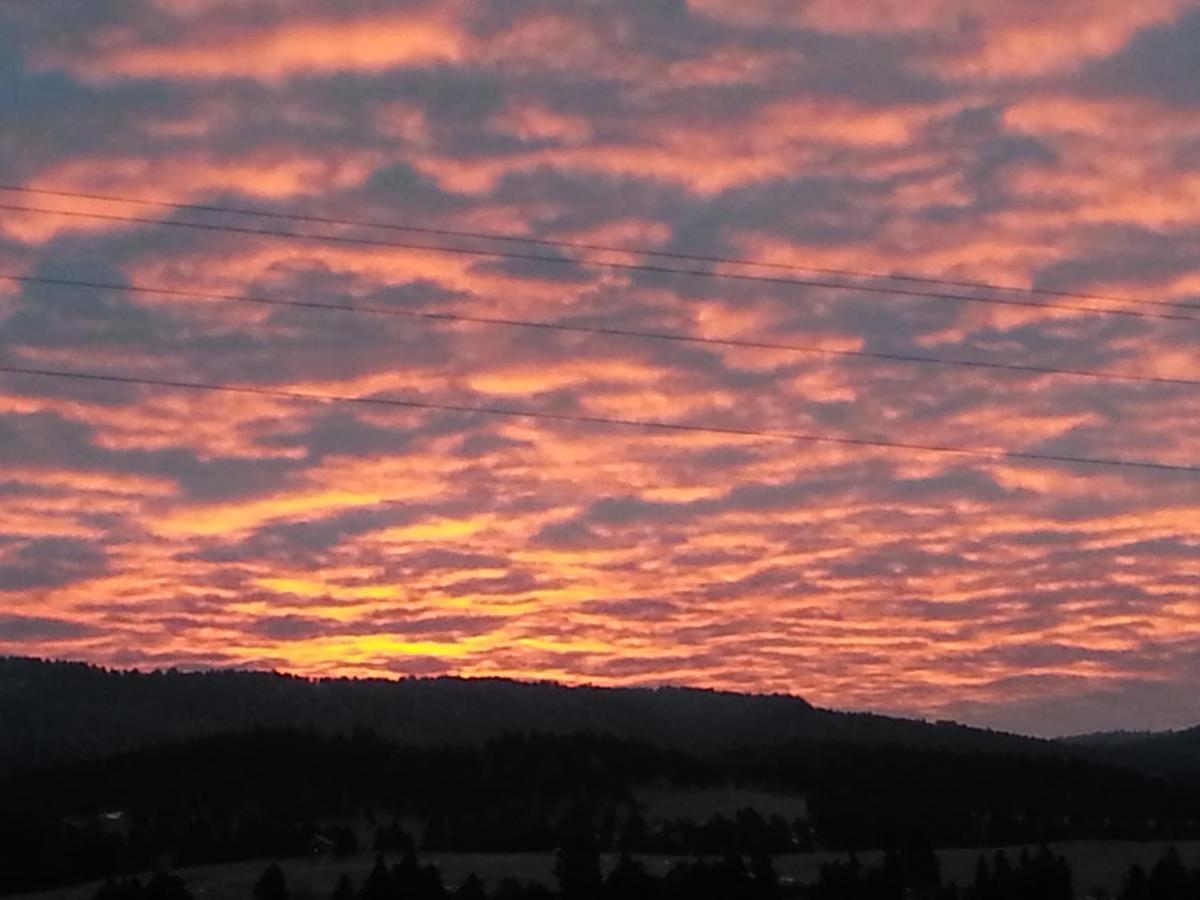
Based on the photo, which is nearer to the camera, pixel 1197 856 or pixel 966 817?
pixel 1197 856

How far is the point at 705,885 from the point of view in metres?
134

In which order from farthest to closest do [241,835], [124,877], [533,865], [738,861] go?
1. [241,835]
2. [533,865]
3. [124,877]
4. [738,861]

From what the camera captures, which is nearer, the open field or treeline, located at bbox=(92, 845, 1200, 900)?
treeline, located at bbox=(92, 845, 1200, 900)

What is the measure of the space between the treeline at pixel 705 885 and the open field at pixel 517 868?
4451mm

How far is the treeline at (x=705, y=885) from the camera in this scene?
132 meters

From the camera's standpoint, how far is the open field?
14975cm

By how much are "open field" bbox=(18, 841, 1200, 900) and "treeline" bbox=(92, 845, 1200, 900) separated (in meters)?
4.45

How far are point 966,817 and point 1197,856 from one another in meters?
37.3

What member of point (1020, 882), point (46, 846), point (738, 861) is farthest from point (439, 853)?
point (1020, 882)

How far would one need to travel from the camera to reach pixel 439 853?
7377 inches

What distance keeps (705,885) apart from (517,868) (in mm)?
30191

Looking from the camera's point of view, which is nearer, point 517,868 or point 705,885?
point 705,885

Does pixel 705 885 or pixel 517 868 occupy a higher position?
pixel 517 868

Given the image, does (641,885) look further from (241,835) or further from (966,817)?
(966,817)
